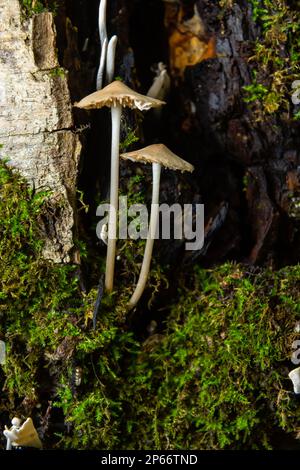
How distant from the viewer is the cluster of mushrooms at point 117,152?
6.89ft

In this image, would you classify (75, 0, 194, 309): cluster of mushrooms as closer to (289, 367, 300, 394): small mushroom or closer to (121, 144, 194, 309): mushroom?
(121, 144, 194, 309): mushroom

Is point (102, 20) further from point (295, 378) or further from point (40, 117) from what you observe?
point (295, 378)

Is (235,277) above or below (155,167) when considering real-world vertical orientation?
below

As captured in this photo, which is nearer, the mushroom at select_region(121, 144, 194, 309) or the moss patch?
the mushroom at select_region(121, 144, 194, 309)

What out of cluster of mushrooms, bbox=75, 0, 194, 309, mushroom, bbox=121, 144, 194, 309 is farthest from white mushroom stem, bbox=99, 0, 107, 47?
mushroom, bbox=121, 144, 194, 309

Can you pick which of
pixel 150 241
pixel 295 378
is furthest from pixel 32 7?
pixel 295 378

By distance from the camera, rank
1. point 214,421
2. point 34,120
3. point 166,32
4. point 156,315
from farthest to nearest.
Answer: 1. point 166,32
2. point 156,315
3. point 214,421
4. point 34,120

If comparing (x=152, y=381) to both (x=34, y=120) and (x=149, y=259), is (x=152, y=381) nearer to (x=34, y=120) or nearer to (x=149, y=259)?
(x=149, y=259)

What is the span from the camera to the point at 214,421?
2.42 metres

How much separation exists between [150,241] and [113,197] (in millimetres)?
258

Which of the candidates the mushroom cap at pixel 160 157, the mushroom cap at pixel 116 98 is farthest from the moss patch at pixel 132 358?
the mushroom cap at pixel 116 98

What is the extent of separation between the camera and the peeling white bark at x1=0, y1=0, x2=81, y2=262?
220 cm
